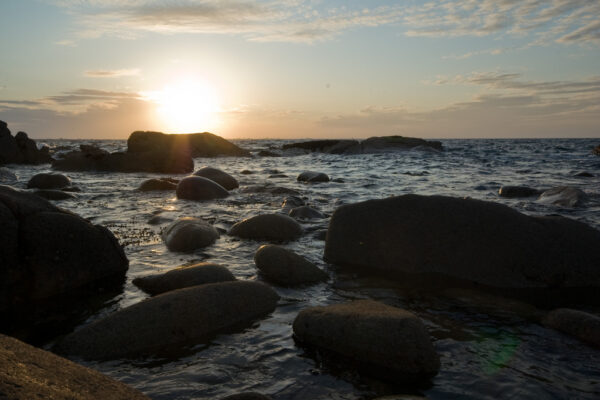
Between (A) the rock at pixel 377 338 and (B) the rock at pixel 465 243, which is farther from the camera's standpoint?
(B) the rock at pixel 465 243

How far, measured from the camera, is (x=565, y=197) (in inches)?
419

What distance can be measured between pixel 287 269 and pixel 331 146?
51205mm

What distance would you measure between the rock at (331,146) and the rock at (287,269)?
45.9 m

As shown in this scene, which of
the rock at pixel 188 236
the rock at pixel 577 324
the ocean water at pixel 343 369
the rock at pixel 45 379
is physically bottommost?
the ocean water at pixel 343 369

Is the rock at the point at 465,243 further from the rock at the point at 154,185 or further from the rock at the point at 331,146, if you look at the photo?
the rock at the point at 331,146

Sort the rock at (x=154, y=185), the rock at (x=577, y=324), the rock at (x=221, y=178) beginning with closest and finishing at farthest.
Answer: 1. the rock at (x=577, y=324)
2. the rock at (x=154, y=185)
3. the rock at (x=221, y=178)

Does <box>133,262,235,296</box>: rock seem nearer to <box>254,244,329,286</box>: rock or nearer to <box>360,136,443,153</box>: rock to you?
<box>254,244,329,286</box>: rock

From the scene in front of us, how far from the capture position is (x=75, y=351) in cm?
341

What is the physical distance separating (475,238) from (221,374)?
3790 millimetres

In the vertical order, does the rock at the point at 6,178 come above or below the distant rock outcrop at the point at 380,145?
below

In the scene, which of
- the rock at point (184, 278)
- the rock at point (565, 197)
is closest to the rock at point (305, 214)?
the rock at point (184, 278)

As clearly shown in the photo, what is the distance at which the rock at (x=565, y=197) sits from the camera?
10.3 meters

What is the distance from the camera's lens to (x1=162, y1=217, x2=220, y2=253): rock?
663cm

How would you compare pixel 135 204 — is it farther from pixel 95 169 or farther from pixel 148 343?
pixel 95 169
